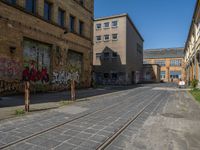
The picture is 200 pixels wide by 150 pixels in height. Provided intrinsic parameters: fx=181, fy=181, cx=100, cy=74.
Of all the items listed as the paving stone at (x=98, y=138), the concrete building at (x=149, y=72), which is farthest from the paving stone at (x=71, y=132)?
the concrete building at (x=149, y=72)

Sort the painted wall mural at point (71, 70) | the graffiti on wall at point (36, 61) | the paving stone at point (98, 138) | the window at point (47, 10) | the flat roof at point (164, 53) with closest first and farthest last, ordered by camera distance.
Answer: the paving stone at point (98, 138), the graffiti on wall at point (36, 61), the window at point (47, 10), the painted wall mural at point (71, 70), the flat roof at point (164, 53)

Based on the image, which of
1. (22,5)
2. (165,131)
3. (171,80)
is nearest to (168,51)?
(171,80)

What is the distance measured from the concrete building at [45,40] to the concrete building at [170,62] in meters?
56.5

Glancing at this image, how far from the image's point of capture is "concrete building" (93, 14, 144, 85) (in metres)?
36.2

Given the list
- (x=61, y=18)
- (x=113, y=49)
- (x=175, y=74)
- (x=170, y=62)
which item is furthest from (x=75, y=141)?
(x=170, y=62)

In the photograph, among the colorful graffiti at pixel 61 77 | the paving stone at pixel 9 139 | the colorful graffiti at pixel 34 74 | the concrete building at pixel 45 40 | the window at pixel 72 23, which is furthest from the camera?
the window at pixel 72 23

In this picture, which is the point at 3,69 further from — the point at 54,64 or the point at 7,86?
the point at 54,64

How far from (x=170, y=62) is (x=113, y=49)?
146 ft

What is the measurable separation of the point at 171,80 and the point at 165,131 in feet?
235

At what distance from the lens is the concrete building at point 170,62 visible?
71.7m

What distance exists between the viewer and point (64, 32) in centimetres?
1888

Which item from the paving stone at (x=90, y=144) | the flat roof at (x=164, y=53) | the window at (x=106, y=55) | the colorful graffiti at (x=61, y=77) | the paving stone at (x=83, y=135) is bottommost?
the paving stone at (x=90, y=144)

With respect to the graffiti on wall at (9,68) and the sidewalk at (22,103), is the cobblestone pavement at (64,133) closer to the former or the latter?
the sidewalk at (22,103)

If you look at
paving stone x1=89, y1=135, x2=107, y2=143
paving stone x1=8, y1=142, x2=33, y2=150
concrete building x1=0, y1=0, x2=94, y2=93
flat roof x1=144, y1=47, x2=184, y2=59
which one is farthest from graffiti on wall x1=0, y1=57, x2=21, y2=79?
flat roof x1=144, y1=47, x2=184, y2=59
